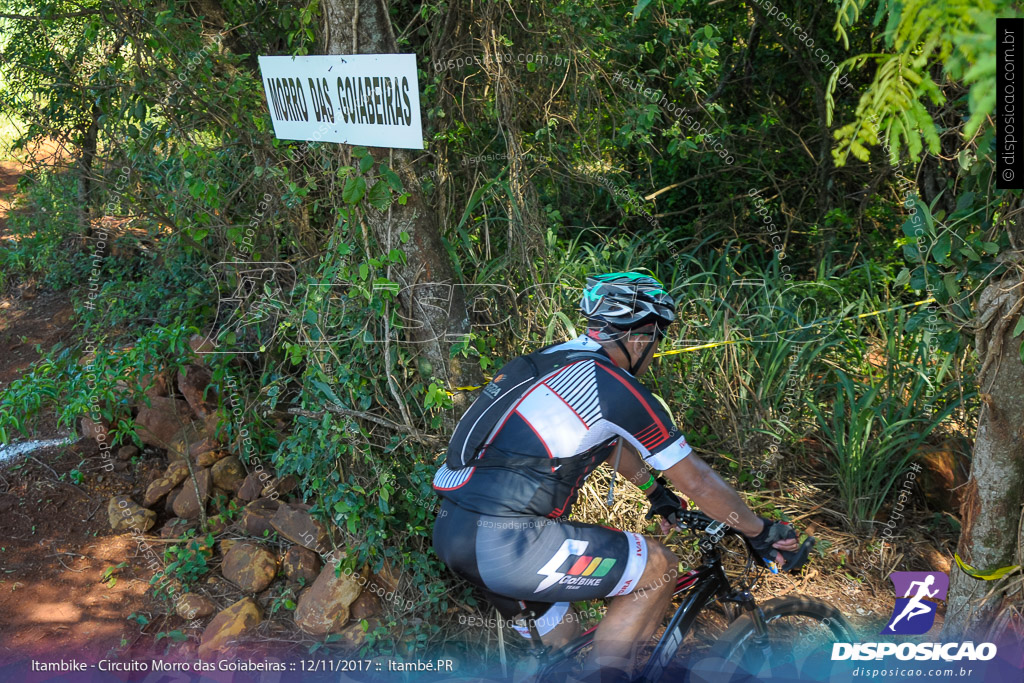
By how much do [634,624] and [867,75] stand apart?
5.17m

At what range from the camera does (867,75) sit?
573 cm

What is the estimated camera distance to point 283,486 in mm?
4129

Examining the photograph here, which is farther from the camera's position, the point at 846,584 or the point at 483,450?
the point at 846,584

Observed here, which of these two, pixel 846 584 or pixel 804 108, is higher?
pixel 804 108

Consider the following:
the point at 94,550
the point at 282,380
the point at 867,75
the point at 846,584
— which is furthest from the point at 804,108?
the point at 94,550

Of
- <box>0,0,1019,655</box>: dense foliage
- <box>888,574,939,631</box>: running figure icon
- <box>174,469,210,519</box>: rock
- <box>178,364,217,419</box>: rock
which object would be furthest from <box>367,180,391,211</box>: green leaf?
<box>888,574,939,631</box>: running figure icon

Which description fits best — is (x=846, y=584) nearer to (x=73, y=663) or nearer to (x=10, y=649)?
(x=73, y=663)

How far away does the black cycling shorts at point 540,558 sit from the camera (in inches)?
90.4

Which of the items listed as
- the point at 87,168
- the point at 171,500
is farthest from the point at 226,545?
the point at 87,168

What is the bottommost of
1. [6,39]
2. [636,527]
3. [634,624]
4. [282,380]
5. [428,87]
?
[636,527]

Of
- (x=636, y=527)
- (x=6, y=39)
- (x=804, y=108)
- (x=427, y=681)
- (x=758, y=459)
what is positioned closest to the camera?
(x=427, y=681)

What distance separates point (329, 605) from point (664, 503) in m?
1.77

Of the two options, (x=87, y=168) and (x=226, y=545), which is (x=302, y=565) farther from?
(x=87, y=168)

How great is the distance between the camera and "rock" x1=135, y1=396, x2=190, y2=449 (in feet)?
15.8
